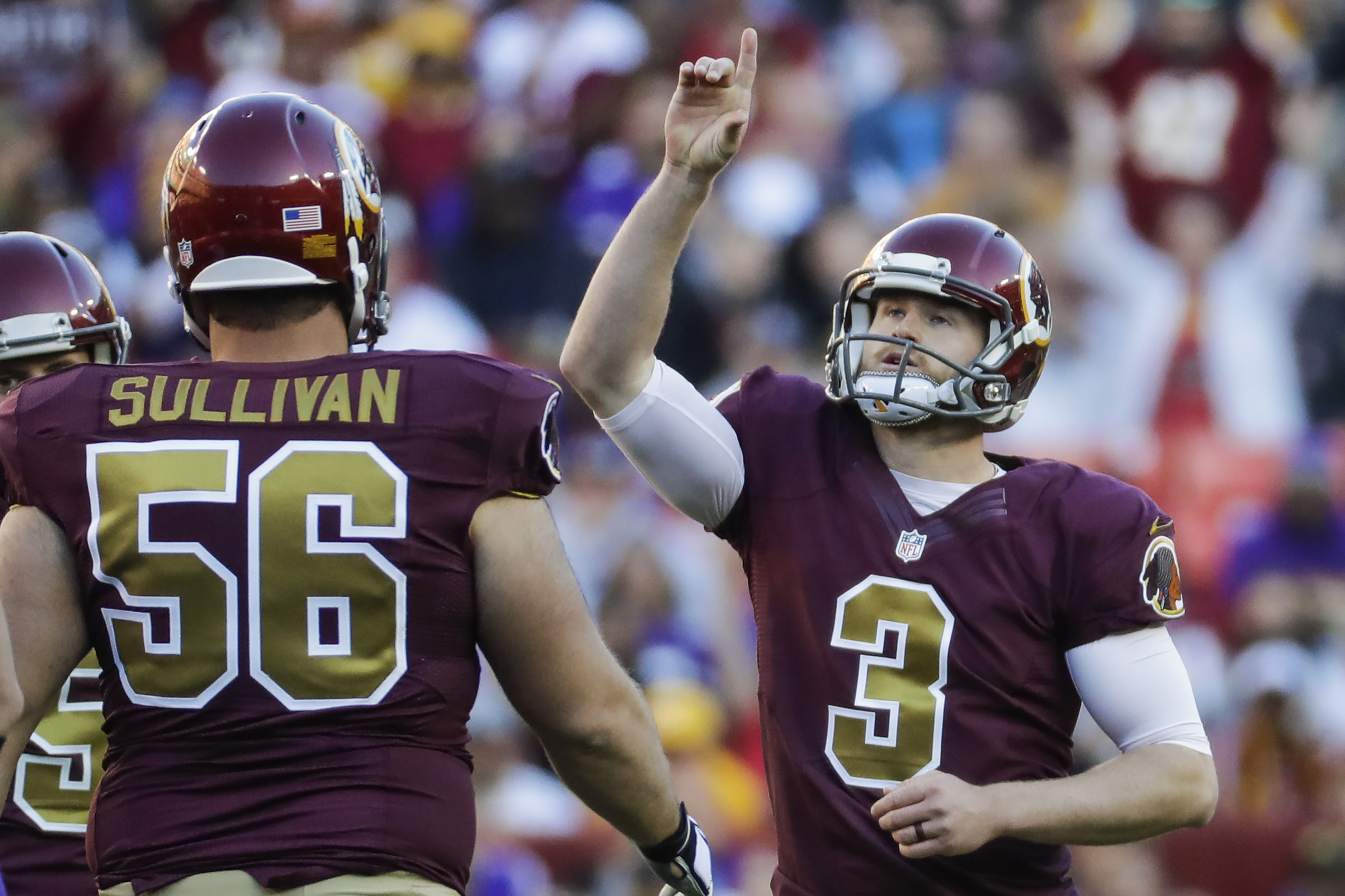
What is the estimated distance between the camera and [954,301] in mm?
3625

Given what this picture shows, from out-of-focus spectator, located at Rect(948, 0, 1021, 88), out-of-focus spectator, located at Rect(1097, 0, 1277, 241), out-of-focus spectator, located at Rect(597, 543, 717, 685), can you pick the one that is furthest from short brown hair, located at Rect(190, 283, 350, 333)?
out-of-focus spectator, located at Rect(948, 0, 1021, 88)

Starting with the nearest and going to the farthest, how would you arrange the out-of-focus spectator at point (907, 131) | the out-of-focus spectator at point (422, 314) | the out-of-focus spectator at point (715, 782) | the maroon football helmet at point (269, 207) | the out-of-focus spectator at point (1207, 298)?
Answer: the maroon football helmet at point (269, 207) → the out-of-focus spectator at point (715, 782) → the out-of-focus spectator at point (1207, 298) → the out-of-focus spectator at point (422, 314) → the out-of-focus spectator at point (907, 131)

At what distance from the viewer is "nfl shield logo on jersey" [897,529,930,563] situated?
3436mm

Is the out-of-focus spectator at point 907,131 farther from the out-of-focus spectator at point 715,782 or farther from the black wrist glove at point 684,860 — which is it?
the black wrist glove at point 684,860

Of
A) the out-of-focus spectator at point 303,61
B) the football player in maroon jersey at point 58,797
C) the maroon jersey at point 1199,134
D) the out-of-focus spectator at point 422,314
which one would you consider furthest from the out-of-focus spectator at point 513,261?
the football player in maroon jersey at point 58,797

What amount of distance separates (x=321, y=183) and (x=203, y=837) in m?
1.08

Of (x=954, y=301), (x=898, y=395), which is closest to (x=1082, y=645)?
(x=898, y=395)

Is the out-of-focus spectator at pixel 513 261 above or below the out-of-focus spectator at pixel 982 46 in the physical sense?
below

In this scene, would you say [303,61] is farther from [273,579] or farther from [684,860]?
[273,579]

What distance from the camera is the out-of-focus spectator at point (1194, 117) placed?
924cm

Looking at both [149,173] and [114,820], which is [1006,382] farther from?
[149,173]

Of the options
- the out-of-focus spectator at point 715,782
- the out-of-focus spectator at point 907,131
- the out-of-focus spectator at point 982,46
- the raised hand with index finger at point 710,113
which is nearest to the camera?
the raised hand with index finger at point 710,113

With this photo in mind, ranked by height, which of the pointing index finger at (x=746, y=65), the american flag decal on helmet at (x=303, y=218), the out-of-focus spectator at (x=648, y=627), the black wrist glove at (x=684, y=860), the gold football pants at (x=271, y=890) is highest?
the pointing index finger at (x=746, y=65)

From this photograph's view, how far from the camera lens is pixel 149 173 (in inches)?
376
